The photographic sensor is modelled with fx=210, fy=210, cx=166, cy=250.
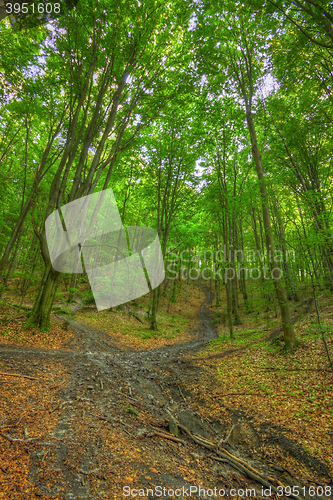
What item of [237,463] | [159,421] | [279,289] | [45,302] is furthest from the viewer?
[45,302]

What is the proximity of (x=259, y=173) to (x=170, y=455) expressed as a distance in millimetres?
9195

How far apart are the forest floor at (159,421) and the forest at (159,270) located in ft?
0.11

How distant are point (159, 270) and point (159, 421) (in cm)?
1143

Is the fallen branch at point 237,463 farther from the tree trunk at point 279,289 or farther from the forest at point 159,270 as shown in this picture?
the tree trunk at point 279,289

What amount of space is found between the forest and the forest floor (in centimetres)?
3

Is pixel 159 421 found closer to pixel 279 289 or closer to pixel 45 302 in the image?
pixel 279 289

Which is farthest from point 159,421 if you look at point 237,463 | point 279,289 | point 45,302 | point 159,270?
point 159,270

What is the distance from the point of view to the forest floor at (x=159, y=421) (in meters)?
2.71

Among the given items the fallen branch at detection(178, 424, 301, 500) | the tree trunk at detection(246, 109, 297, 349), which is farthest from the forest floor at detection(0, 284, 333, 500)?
the tree trunk at detection(246, 109, 297, 349)

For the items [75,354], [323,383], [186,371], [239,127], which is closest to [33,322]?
[75,354]

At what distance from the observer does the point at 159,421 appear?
453cm

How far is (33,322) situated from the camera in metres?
8.79

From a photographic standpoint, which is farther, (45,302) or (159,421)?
(45,302)

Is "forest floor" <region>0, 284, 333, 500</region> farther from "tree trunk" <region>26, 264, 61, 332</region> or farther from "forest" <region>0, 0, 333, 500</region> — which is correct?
"tree trunk" <region>26, 264, 61, 332</region>
